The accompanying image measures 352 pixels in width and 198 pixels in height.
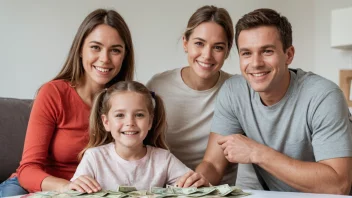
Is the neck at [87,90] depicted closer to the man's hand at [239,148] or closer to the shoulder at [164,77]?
the shoulder at [164,77]

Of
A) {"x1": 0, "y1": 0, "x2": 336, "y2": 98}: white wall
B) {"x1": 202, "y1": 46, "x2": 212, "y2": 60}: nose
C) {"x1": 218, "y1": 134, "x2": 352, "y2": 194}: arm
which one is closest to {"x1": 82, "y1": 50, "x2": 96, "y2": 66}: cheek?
{"x1": 202, "y1": 46, "x2": 212, "y2": 60}: nose

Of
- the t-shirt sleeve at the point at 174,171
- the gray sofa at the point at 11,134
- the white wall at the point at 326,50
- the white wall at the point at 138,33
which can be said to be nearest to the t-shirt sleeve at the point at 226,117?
the t-shirt sleeve at the point at 174,171

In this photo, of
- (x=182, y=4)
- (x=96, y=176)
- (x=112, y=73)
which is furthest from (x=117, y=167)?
(x=182, y=4)

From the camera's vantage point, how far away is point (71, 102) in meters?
1.97

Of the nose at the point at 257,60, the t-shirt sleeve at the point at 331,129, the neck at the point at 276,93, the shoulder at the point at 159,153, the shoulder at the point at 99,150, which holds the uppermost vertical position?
the nose at the point at 257,60

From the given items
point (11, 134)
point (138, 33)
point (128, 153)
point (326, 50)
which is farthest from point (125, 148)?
point (326, 50)

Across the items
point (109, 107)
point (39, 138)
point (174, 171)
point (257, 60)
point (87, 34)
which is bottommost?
point (174, 171)

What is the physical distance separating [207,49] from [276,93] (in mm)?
353

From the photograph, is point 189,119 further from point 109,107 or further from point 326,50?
point 326,50

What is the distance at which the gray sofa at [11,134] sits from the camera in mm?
2344

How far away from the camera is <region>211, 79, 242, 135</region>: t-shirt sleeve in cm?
193

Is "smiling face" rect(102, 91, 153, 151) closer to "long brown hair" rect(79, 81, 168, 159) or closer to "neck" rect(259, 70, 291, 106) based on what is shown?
"long brown hair" rect(79, 81, 168, 159)

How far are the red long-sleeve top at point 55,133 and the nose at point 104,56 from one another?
A: 0.57ft

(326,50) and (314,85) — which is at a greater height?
(326,50)
